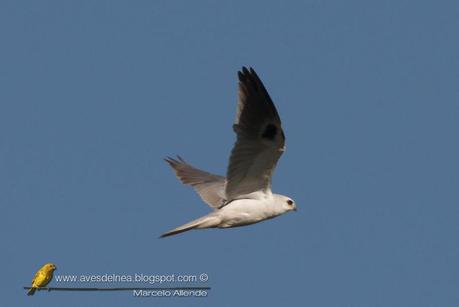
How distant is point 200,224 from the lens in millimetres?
16484

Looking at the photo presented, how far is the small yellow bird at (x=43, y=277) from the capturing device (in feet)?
53.1

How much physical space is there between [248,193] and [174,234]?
1299 millimetres

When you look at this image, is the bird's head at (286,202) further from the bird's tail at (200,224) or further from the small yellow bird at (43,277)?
the small yellow bird at (43,277)

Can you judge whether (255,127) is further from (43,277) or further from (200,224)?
(43,277)

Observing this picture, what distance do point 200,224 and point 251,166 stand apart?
3.52ft

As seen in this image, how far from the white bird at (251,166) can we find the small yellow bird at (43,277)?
5.59 ft

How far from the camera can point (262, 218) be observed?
1683cm

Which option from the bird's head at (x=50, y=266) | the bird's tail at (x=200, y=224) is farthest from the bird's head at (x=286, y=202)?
the bird's head at (x=50, y=266)

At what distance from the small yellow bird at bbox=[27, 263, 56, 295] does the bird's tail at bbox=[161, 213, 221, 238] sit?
1.67m

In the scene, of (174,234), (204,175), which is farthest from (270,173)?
(204,175)

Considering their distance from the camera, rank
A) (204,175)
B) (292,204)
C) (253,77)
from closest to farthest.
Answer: (253,77) → (292,204) → (204,175)

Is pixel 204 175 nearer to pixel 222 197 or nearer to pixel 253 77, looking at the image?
pixel 222 197

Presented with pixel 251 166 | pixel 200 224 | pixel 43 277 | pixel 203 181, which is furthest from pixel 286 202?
pixel 43 277

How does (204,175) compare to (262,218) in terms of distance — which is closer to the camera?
(262,218)
